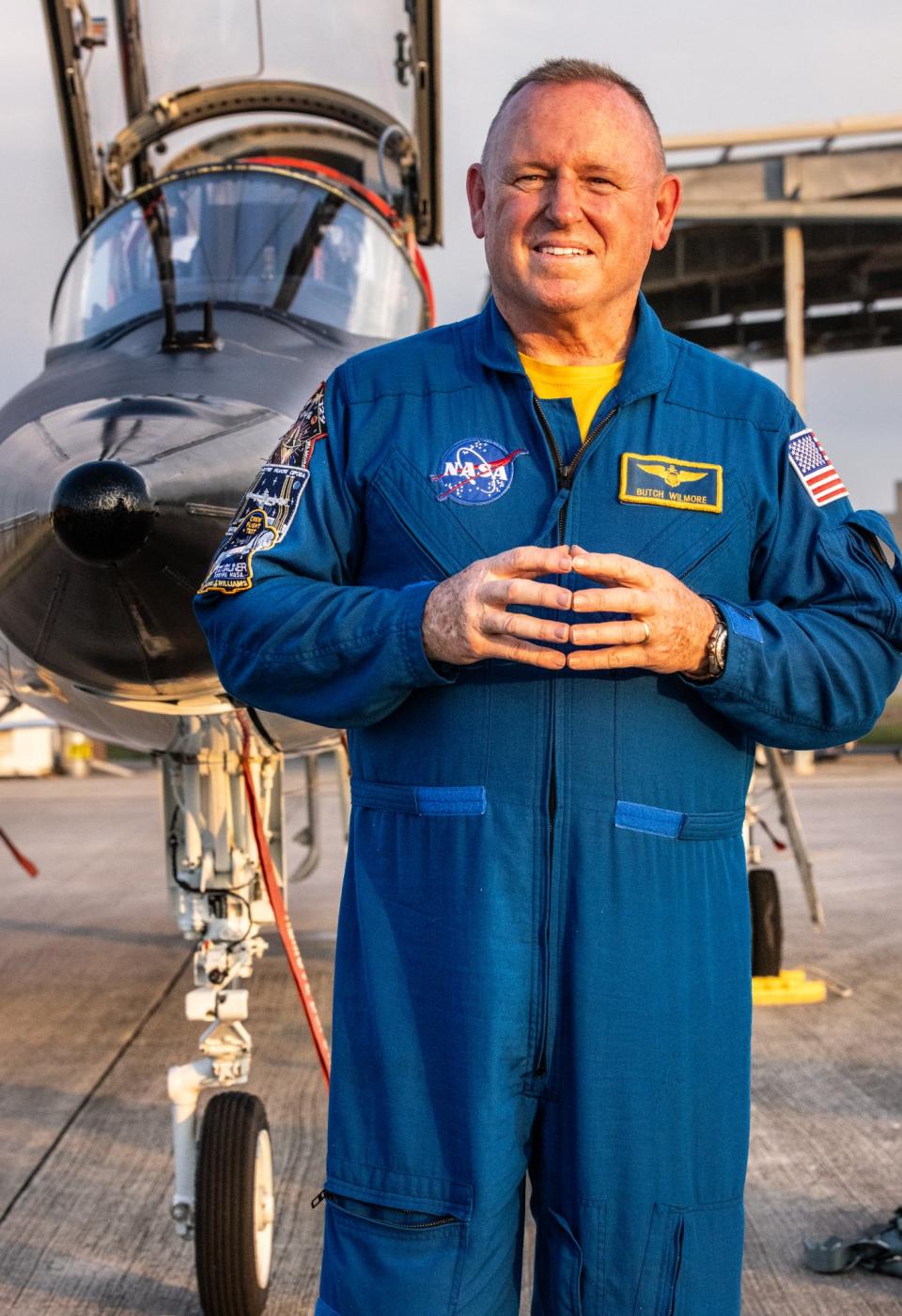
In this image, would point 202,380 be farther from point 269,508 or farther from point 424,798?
point 424,798

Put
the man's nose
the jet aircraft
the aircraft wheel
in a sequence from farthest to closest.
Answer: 1. the aircraft wheel
2. the jet aircraft
3. the man's nose

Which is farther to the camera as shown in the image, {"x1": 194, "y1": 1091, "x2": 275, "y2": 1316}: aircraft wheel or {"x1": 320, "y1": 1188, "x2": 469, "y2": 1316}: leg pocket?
{"x1": 194, "y1": 1091, "x2": 275, "y2": 1316}: aircraft wheel

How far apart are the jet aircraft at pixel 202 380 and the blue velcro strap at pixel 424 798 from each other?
111cm

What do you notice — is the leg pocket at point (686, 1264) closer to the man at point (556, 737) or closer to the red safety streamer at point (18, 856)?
the man at point (556, 737)

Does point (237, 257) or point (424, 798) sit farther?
point (237, 257)

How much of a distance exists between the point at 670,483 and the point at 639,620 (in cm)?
32

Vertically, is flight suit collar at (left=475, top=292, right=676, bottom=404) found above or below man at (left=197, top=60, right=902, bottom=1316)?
above

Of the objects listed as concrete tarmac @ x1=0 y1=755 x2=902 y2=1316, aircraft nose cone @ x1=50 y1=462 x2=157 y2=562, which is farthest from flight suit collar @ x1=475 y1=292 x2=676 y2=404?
concrete tarmac @ x1=0 y1=755 x2=902 y2=1316

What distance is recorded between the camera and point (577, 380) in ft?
7.24

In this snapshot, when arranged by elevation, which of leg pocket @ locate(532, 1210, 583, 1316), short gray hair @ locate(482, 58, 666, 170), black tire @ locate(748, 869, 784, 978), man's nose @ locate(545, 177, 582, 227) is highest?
short gray hair @ locate(482, 58, 666, 170)

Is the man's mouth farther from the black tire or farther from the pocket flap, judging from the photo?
the black tire

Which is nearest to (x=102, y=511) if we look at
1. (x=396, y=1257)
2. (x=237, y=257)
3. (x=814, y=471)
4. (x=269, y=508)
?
(x=269, y=508)

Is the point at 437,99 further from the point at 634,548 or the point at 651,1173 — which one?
the point at 651,1173

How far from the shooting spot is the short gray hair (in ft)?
6.79
